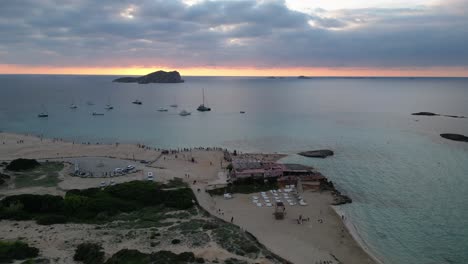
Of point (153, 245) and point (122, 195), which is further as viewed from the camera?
point (122, 195)

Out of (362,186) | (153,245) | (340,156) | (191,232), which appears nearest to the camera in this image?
(153,245)

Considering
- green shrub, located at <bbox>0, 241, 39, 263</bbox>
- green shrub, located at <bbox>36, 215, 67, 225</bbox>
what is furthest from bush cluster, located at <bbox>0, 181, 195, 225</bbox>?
green shrub, located at <bbox>0, 241, 39, 263</bbox>

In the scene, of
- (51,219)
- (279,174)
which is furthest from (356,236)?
(51,219)

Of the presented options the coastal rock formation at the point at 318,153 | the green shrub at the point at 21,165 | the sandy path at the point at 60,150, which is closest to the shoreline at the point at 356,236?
the coastal rock formation at the point at 318,153

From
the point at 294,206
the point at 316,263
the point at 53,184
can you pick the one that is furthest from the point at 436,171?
the point at 53,184

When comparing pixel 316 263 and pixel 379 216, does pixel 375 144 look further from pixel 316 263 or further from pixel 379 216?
pixel 316 263

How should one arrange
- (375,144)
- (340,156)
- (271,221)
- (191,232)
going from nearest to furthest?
(191,232)
(271,221)
(340,156)
(375,144)

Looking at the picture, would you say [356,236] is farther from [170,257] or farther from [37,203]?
[37,203]
